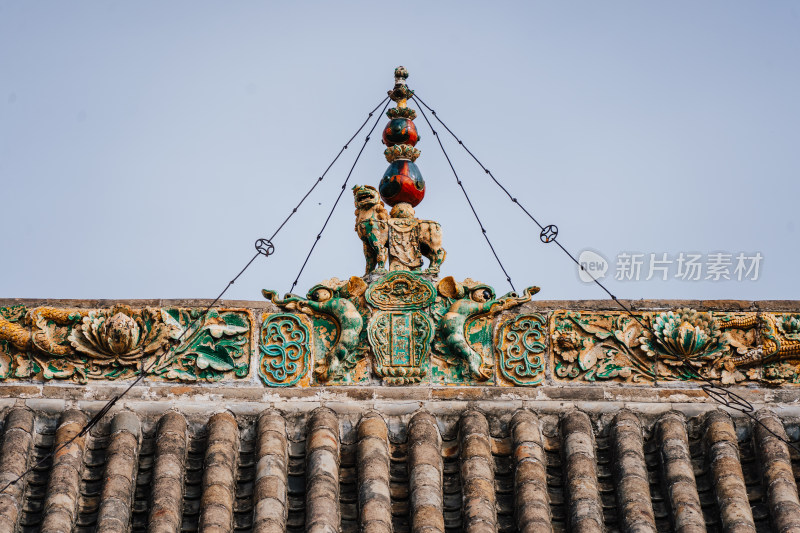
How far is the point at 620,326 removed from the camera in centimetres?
1784

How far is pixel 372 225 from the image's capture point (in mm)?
18156

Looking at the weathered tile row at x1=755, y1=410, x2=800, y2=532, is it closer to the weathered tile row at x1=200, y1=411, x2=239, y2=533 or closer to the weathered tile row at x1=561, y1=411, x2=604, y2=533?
the weathered tile row at x1=561, y1=411, x2=604, y2=533

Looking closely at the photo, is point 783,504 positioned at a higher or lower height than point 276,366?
lower

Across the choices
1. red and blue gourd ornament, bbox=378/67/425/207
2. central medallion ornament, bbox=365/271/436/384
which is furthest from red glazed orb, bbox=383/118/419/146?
central medallion ornament, bbox=365/271/436/384

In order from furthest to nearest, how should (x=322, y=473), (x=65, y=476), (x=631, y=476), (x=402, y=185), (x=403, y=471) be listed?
(x=402, y=185), (x=403, y=471), (x=631, y=476), (x=322, y=473), (x=65, y=476)

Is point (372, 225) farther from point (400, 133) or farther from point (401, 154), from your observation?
point (400, 133)

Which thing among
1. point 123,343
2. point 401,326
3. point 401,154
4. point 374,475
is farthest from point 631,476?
point 123,343

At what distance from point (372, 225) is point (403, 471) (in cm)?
285

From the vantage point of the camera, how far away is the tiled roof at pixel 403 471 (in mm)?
15852

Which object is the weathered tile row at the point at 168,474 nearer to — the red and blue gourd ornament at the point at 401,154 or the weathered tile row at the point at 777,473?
the red and blue gourd ornament at the point at 401,154

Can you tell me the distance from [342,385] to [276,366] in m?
0.70

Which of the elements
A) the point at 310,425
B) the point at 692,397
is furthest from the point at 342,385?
the point at 692,397

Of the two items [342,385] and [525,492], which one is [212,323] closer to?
[342,385]

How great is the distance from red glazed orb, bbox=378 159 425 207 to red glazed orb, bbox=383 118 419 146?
14.4 inches
